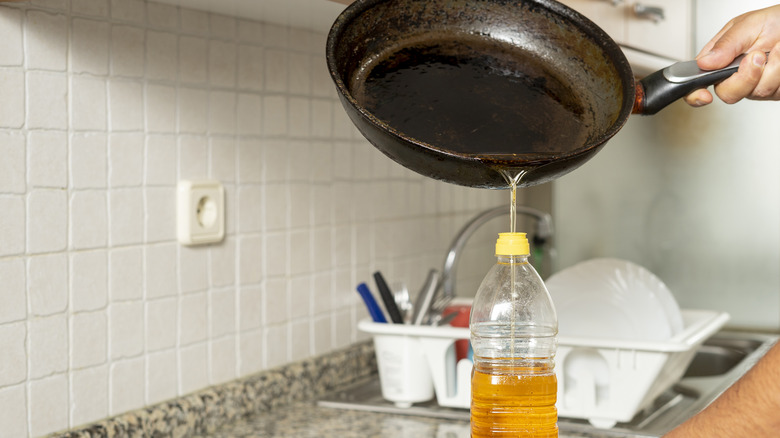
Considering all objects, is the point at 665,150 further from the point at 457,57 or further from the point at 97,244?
the point at 97,244

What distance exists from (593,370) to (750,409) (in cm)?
50

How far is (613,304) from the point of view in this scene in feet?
4.70

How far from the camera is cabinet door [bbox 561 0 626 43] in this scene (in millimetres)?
1348

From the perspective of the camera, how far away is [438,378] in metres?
1.35

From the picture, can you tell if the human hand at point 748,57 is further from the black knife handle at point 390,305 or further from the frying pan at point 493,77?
the black knife handle at point 390,305

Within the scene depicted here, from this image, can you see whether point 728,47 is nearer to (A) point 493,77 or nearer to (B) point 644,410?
(A) point 493,77

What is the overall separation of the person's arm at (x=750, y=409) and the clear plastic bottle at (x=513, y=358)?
233 mm

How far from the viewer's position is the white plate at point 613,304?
1.40 metres

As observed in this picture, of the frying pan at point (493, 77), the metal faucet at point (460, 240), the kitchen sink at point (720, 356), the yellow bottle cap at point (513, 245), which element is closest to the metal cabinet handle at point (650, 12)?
the metal faucet at point (460, 240)

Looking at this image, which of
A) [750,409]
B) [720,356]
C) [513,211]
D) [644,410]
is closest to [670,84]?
[513,211]

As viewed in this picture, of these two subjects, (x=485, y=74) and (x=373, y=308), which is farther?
(x=373, y=308)

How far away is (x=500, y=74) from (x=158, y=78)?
1.55 feet

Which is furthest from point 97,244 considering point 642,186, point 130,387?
point 642,186

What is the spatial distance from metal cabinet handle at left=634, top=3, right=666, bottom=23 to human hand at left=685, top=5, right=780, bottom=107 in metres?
0.53
